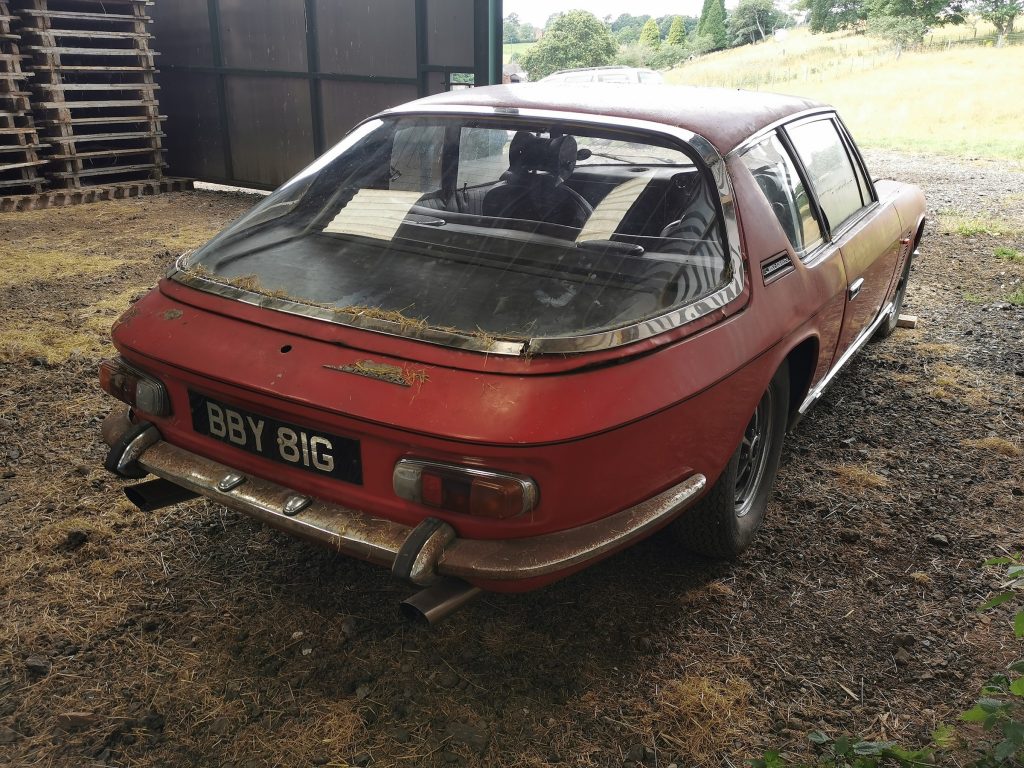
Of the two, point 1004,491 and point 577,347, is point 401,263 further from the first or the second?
point 1004,491

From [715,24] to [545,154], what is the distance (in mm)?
69901

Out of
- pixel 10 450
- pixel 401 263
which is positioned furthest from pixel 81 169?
pixel 401 263

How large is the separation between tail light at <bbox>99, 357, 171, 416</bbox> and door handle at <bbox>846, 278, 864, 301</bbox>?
2588 mm

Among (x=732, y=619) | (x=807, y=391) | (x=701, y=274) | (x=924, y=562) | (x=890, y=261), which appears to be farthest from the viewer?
(x=890, y=261)

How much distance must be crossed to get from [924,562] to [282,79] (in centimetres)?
877

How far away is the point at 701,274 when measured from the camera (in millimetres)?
2258

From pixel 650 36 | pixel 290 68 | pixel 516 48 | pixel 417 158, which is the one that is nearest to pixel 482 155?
pixel 417 158

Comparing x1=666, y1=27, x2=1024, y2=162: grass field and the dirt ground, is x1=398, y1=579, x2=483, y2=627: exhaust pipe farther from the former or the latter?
x1=666, y1=27, x2=1024, y2=162: grass field

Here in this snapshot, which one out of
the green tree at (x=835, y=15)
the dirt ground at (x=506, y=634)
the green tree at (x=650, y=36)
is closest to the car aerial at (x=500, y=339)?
the dirt ground at (x=506, y=634)

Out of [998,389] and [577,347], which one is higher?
[577,347]

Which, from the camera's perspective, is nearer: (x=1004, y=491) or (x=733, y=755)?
(x=733, y=755)

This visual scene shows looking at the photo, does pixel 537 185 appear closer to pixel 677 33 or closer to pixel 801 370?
pixel 801 370

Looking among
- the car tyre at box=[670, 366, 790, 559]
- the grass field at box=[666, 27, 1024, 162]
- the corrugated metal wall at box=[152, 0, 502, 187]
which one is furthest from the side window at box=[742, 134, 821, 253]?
the grass field at box=[666, 27, 1024, 162]

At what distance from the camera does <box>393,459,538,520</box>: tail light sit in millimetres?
1803
